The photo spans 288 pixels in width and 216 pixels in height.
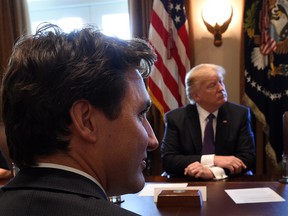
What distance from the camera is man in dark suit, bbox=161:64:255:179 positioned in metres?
2.42

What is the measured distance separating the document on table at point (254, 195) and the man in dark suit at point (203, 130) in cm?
57

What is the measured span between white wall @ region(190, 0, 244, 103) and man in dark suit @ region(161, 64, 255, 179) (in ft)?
3.25

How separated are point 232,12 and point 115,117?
3.11 metres

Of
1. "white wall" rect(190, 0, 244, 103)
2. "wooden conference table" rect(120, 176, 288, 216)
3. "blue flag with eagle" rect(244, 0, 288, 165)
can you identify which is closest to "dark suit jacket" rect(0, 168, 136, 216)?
"wooden conference table" rect(120, 176, 288, 216)

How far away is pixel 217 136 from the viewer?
255 cm

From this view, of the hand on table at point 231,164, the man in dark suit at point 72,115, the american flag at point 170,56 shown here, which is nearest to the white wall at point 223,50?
the american flag at point 170,56

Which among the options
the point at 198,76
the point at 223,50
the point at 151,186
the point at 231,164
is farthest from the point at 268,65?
the point at 151,186

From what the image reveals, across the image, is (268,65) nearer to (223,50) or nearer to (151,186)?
(223,50)

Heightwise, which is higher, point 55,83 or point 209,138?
point 55,83

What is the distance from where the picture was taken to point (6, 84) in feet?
2.49

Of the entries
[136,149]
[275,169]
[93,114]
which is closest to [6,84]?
[93,114]

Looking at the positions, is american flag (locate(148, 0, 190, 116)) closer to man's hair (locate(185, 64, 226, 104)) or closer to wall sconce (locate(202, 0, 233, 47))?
wall sconce (locate(202, 0, 233, 47))

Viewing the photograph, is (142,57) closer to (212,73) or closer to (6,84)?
(6,84)

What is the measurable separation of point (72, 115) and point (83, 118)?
0.02m
